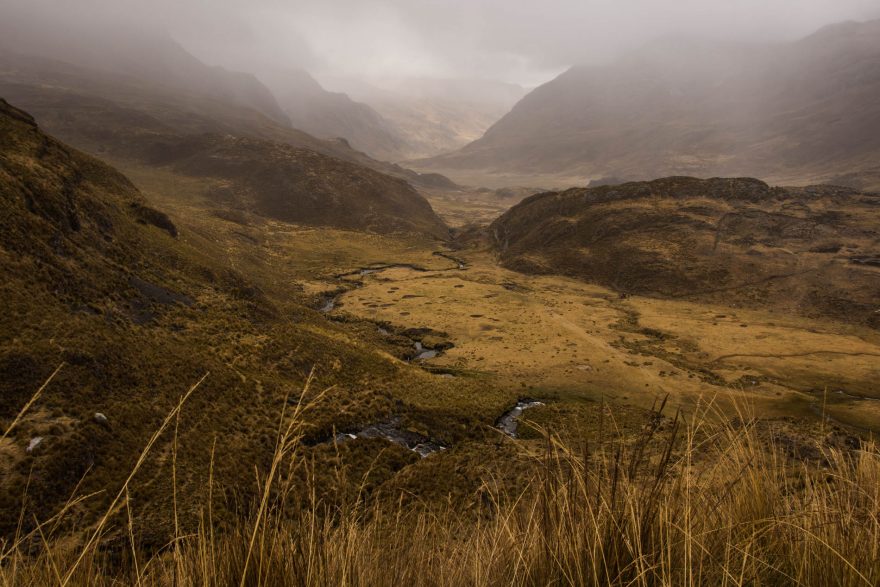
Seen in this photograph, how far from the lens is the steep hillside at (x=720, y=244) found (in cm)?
5947

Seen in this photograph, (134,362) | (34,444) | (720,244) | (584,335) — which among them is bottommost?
(584,335)

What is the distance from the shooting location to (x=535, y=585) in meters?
3.11

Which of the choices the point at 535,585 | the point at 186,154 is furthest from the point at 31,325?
the point at 186,154

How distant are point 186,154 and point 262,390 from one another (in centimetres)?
13018

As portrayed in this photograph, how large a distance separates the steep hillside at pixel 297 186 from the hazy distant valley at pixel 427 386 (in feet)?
62.3

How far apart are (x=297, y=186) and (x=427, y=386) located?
337 ft

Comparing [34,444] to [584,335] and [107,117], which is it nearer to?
[584,335]

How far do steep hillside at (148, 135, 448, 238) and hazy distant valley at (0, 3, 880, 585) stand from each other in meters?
19.0

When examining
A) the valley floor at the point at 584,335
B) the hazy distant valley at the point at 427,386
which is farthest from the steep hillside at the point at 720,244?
the valley floor at the point at 584,335

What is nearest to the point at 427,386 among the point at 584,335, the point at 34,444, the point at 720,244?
the point at 34,444

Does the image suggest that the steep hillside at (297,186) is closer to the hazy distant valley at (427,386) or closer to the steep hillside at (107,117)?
the steep hillside at (107,117)

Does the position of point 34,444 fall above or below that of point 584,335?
above

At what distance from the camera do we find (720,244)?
71.6 metres

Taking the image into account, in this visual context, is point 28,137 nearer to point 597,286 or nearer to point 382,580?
point 382,580
